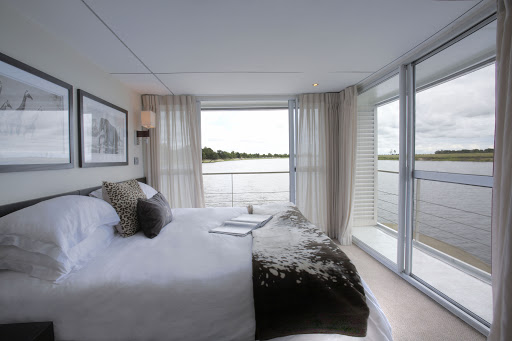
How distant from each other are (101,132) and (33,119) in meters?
0.84

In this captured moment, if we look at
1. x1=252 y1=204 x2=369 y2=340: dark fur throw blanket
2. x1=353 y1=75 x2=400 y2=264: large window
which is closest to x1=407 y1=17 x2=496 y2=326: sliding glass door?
x1=353 y1=75 x2=400 y2=264: large window

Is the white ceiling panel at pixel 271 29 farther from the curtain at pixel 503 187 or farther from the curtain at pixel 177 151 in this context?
the curtain at pixel 177 151

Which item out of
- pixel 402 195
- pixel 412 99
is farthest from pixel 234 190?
pixel 412 99

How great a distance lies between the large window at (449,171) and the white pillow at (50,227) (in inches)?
114

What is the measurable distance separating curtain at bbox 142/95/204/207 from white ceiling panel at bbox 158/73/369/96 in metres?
0.30

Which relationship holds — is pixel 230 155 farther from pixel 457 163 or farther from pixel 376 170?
pixel 457 163

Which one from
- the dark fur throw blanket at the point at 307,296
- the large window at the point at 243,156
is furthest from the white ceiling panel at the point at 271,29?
the large window at the point at 243,156

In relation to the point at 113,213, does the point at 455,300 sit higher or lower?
lower

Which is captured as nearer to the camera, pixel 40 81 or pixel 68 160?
pixel 40 81

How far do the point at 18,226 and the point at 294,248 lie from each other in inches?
64.0

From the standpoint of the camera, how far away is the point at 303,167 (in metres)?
3.73

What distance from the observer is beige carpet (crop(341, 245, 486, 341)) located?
66.8 inches

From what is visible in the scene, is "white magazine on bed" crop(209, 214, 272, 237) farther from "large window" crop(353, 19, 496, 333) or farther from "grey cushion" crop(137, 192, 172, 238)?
"large window" crop(353, 19, 496, 333)

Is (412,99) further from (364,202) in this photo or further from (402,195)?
(364,202)
